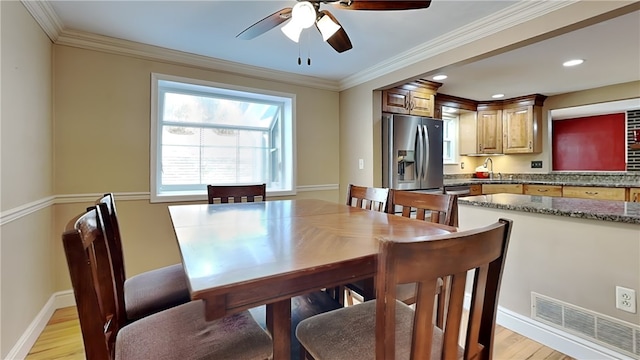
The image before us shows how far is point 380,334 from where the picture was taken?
67 cm

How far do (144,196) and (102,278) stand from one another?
6.30 feet

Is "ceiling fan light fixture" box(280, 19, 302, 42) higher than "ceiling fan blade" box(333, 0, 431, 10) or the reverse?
the reverse

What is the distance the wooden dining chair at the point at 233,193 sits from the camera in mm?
2328

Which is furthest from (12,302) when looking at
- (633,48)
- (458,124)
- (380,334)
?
(458,124)

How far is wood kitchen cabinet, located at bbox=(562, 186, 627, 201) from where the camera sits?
358cm

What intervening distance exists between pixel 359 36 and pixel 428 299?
2.37m

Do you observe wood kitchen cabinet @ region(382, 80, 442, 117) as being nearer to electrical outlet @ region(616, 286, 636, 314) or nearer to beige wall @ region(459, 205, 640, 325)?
beige wall @ region(459, 205, 640, 325)

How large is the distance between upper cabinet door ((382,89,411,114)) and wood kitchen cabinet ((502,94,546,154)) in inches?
90.3

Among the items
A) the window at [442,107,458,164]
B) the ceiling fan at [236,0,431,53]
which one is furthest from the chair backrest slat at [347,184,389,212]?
the window at [442,107,458,164]

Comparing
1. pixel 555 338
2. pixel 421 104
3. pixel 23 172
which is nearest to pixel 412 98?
pixel 421 104

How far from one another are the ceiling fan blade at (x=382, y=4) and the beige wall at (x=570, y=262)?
4.82 feet

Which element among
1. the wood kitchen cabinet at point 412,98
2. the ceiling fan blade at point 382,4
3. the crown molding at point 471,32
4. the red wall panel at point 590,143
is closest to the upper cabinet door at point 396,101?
the wood kitchen cabinet at point 412,98

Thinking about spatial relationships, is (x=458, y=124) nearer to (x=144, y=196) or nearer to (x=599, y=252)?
(x=599, y=252)

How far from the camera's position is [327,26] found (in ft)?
5.48
